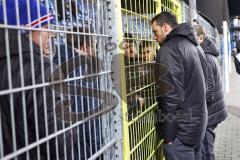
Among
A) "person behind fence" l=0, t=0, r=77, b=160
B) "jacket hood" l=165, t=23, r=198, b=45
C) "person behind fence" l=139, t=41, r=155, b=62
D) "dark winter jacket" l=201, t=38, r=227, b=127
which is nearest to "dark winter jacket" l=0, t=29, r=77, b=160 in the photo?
"person behind fence" l=0, t=0, r=77, b=160

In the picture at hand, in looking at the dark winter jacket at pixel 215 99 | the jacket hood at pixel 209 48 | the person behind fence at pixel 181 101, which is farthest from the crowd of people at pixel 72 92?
the jacket hood at pixel 209 48

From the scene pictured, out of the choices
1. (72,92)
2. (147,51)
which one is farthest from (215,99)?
(72,92)

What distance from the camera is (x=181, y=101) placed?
→ 335 cm

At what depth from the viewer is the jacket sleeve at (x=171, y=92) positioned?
332cm

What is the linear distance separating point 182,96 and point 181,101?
4 cm

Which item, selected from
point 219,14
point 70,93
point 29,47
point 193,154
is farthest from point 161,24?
point 219,14

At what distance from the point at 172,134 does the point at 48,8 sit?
1830 mm

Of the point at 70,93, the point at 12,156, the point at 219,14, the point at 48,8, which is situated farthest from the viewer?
the point at 219,14

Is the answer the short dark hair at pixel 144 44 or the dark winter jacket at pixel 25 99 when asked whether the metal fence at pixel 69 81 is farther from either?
the short dark hair at pixel 144 44

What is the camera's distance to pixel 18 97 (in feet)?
5.68

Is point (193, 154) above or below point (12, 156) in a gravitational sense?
below

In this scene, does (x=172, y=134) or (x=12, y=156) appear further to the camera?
(x=172, y=134)

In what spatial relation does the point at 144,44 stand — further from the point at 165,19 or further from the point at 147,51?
the point at 165,19

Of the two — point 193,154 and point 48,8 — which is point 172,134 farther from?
point 48,8
